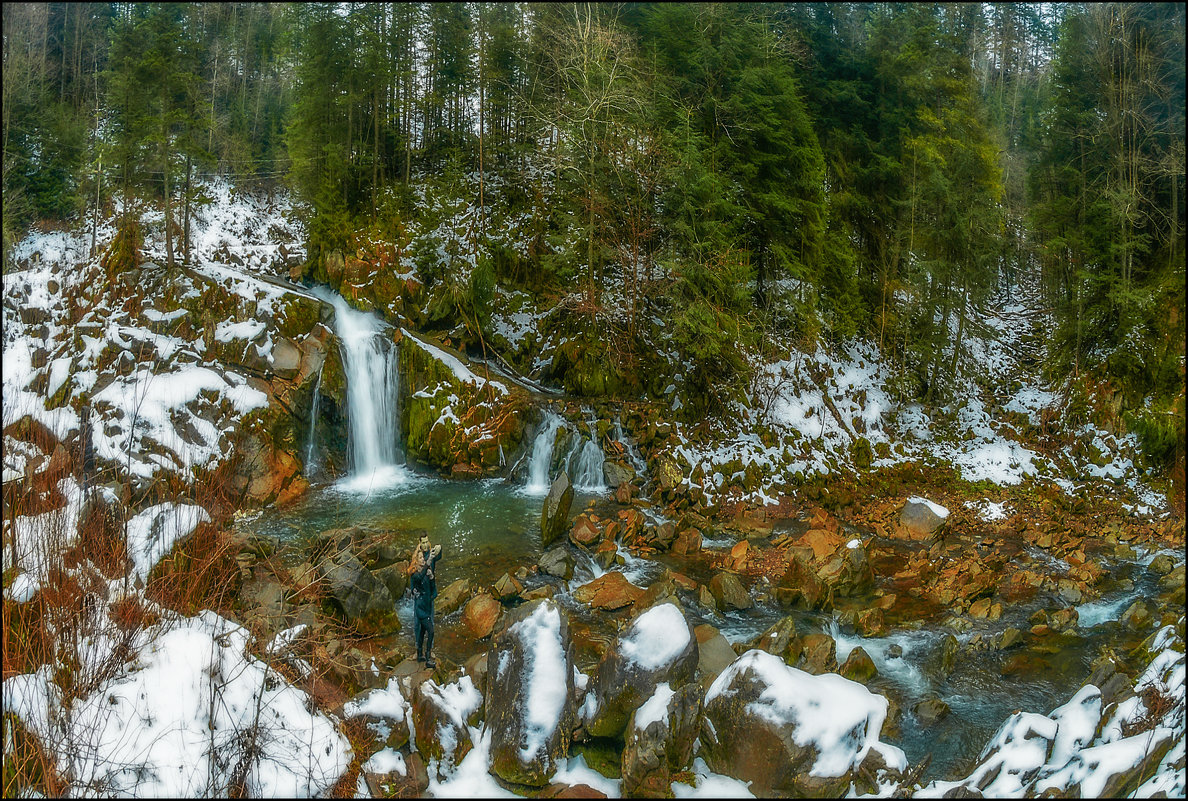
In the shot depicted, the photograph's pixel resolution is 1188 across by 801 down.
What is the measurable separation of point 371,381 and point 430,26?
13.6 m

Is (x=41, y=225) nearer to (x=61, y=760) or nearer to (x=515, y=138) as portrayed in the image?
(x=515, y=138)

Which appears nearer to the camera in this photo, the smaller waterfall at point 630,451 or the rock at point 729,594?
the rock at point 729,594

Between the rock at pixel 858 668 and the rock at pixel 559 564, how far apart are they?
13.4 ft

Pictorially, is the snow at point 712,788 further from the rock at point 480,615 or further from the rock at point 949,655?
the rock at point 949,655

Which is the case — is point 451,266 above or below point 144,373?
above

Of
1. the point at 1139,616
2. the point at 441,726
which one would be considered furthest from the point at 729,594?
the point at 1139,616

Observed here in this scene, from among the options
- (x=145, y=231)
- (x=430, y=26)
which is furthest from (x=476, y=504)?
(x=430, y=26)

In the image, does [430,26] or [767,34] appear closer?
[767,34]

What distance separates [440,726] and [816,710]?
3238mm

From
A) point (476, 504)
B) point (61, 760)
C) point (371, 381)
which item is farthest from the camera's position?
point (371, 381)

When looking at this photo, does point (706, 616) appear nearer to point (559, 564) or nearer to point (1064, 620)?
point (559, 564)

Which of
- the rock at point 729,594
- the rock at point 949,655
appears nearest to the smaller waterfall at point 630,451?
the rock at point 729,594

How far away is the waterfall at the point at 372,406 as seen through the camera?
560 inches

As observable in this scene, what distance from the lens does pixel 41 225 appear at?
19.5 m
